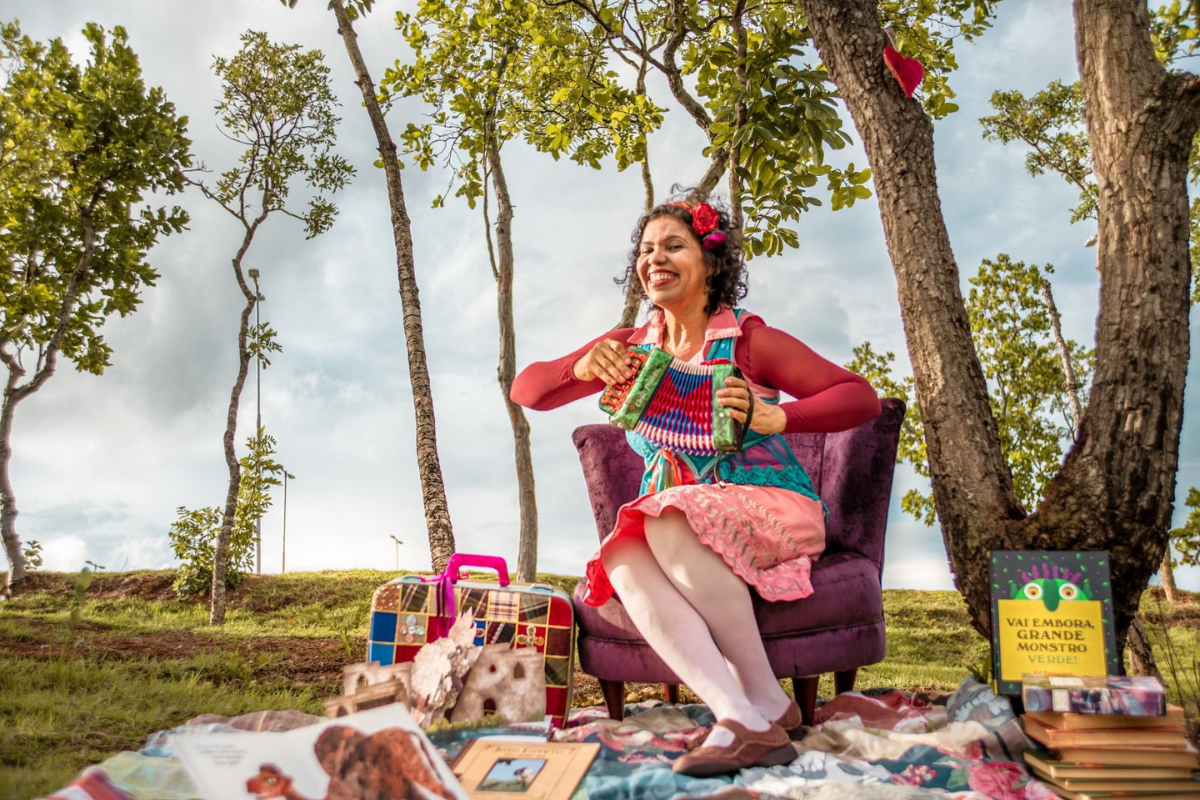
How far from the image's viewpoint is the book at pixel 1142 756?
2.25 m

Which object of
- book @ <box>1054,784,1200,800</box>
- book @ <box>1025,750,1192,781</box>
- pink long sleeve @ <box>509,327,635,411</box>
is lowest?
book @ <box>1054,784,1200,800</box>

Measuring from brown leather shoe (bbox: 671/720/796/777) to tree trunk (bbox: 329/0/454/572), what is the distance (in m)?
2.77

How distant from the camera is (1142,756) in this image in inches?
88.8

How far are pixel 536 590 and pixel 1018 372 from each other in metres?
7.79

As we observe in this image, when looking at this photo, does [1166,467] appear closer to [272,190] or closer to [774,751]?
[774,751]

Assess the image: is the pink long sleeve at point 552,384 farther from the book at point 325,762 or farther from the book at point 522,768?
the book at point 325,762

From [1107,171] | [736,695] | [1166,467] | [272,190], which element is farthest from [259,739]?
[272,190]

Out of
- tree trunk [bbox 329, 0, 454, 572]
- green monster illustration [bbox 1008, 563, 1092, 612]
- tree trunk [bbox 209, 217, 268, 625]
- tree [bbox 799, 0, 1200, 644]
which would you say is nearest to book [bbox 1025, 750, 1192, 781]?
green monster illustration [bbox 1008, 563, 1092, 612]

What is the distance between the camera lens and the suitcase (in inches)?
113

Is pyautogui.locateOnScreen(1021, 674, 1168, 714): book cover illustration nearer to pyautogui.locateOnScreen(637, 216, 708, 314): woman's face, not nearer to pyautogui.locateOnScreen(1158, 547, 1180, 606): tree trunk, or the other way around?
pyautogui.locateOnScreen(637, 216, 708, 314): woman's face

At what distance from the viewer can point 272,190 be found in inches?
360

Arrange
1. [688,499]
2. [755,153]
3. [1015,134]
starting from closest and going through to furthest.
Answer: [688,499], [755,153], [1015,134]

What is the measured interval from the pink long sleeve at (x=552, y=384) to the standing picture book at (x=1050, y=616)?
1469mm

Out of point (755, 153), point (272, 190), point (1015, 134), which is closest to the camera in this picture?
point (755, 153)
